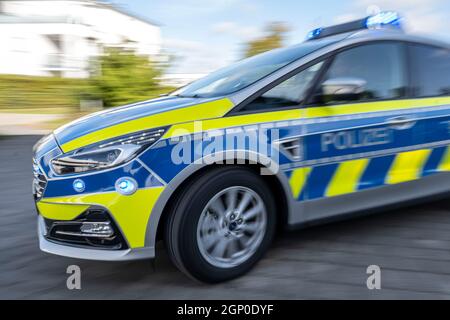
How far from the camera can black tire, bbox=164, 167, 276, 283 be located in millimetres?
2660

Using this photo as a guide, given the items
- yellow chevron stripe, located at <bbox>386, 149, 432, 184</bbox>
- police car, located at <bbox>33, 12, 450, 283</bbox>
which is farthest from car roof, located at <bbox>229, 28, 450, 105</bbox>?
yellow chevron stripe, located at <bbox>386, 149, 432, 184</bbox>

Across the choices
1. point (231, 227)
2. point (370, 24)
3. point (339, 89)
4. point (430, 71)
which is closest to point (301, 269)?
point (231, 227)

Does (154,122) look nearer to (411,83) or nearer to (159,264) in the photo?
(159,264)

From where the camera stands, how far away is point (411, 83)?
346 centimetres

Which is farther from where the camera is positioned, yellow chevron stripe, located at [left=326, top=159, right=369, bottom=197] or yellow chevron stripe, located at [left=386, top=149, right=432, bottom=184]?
yellow chevron stripe, located at [left=386, top=149, right=432, bottom=184]

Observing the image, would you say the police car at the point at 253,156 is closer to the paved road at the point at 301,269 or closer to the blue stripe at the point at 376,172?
the blue stripe at the point at 376,172

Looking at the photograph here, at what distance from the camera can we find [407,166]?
3367 millimetres

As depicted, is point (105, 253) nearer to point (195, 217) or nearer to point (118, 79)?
point (195, 217)

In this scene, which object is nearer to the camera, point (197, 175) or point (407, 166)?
point (197, 175)

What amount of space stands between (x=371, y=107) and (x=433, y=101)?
0.61 metres

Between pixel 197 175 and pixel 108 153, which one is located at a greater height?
pixel 108 153

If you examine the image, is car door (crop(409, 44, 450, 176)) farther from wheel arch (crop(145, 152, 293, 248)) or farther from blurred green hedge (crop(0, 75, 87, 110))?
blurred green hedge (crop(0, 75, 87, 110))

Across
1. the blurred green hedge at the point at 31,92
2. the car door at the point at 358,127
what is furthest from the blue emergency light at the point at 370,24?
the blurred green hedge at the point at 31,92
